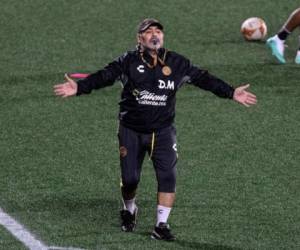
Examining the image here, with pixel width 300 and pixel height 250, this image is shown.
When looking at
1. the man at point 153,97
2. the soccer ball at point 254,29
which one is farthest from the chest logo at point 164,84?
the soccer ball at point 254,29

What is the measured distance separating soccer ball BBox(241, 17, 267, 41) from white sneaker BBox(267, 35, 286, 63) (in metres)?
1.03

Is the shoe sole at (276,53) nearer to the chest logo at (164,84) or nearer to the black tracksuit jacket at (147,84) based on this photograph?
the black tracksuit jacket at (147,84)

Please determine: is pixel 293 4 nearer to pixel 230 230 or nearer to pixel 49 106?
pixel 49 106

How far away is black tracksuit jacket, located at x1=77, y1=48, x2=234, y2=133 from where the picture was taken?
10141mm

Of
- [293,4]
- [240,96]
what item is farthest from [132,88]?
[293,4]

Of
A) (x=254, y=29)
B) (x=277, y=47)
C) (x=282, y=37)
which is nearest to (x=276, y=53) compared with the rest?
(x=277, y=47)

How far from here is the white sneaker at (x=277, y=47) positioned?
17016mm

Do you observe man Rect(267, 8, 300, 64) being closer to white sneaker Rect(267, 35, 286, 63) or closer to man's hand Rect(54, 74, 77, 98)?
white sneaker Rect(267, 35, 286, 63)

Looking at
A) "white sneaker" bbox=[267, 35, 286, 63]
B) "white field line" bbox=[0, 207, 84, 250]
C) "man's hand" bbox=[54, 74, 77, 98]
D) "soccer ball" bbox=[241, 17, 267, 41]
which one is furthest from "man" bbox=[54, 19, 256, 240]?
"soccer ball" bbox=[241, 17, 267, 41]

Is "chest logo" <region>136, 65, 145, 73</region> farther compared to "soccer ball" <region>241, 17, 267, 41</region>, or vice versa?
"soccer ball" <region>241, 17, 267, 41</region>

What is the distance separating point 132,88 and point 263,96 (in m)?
5.52

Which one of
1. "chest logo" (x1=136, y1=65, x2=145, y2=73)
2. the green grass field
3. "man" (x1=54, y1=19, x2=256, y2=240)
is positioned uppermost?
"chest logo" (x1=136, y1=65, x2=145, y2=73)

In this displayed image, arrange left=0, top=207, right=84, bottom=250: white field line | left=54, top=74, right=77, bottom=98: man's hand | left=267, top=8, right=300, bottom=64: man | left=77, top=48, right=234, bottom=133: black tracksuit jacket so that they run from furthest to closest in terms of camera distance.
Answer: left=267, top=8, right=300, bottom=64: man
left=77, top=48, right=234, bottom=133: black tracksuit jacket
left=0, top=207, right=84, bottom=250: white field line
left=54, top=74, right=77, bottom=98: man's hand

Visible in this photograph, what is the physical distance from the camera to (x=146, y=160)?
12.9 meters
